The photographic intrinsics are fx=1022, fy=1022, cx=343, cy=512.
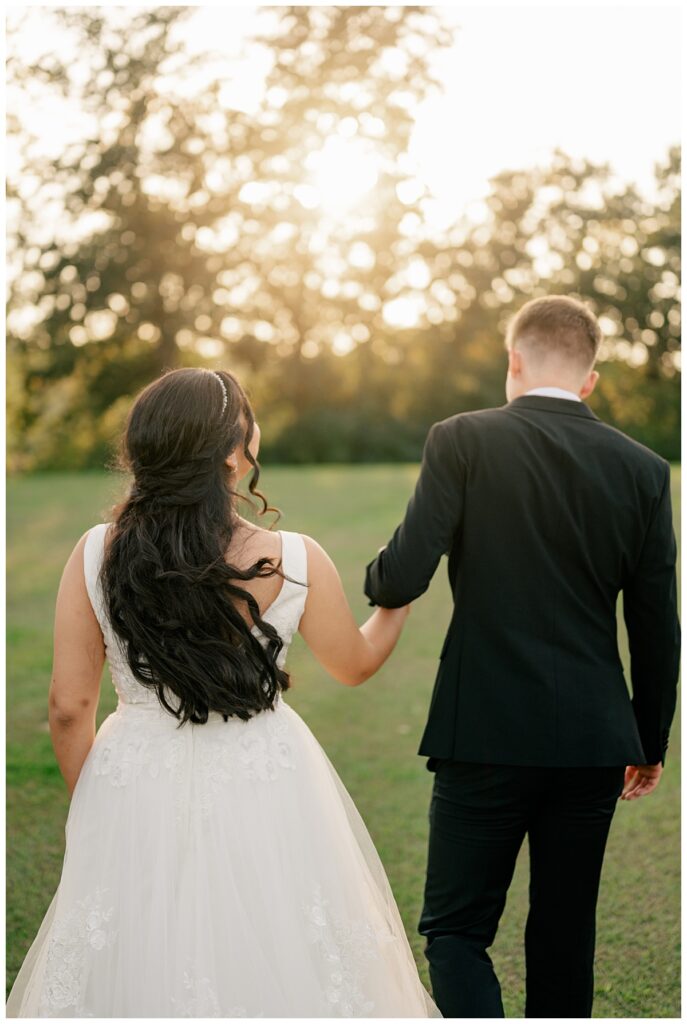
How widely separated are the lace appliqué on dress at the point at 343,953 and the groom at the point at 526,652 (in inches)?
13.0

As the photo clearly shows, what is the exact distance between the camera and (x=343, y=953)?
7.77 feet

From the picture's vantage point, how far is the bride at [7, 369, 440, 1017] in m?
2.31

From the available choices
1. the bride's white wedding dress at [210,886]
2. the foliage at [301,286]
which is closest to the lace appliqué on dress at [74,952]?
the bride's white wedding dress at [210,886]

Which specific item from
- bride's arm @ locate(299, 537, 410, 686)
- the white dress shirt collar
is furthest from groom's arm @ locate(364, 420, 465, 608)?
the white dress shirt collar

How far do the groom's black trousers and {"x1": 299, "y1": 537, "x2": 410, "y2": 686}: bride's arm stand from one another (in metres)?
0.35

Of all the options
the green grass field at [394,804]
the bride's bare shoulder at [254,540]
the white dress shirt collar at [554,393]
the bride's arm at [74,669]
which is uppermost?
the white dress shirt collar at [554,393]

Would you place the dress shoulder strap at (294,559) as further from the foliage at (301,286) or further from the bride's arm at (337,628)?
the foliage at (301,286)

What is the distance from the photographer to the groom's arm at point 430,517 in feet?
8.55

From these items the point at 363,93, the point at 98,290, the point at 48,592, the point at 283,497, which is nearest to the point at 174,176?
the point at 98,290

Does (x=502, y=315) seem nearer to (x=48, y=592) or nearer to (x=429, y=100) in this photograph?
(x=429, y=100)

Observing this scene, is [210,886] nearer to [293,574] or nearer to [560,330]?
[293,574]

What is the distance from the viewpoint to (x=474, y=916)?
8.69 ft

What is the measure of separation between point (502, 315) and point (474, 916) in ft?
89.2

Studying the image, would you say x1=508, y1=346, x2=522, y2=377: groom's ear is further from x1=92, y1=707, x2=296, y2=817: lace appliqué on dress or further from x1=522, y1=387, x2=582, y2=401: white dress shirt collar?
x1=92, y1=707, x2=296, y2=817: lace appliqué on dress
